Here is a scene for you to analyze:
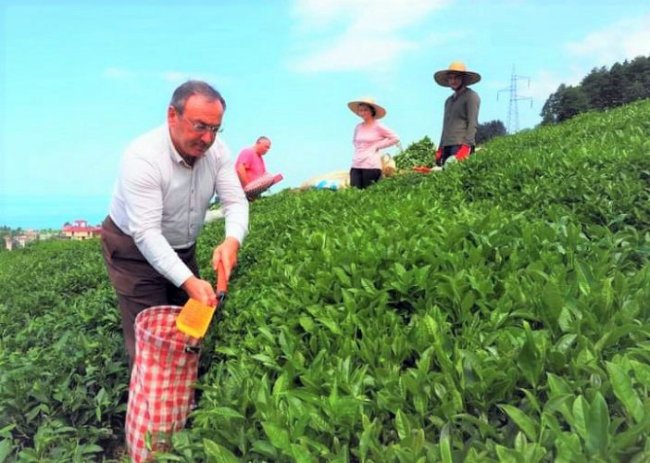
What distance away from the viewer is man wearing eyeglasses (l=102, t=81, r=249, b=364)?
3.12 metres

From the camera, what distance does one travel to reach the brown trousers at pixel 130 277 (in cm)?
363

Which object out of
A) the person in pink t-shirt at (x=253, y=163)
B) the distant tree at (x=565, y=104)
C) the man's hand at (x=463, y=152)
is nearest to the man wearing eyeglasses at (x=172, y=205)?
the man's hand at (x=463, y=152)

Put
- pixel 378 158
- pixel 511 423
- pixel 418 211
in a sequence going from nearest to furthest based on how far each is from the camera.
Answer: pixel 511 423, pixel 418 211, pixel 378 158

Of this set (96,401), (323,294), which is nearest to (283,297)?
(323,294)

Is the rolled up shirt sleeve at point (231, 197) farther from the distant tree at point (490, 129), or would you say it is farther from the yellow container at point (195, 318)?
the distant tree at point (490, 129)

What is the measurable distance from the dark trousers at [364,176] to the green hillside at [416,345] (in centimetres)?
338

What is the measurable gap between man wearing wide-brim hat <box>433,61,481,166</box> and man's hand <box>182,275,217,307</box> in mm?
5096

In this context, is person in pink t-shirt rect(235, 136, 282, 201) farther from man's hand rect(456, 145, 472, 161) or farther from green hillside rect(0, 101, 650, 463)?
green hillside rect(0, 101, 650, 463)

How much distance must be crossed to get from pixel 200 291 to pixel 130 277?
762 millimetres

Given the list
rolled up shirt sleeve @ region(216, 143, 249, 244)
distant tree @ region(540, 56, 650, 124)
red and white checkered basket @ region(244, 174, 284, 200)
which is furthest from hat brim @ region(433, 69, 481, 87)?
distant tree @ region(540, 56, 650, 124)

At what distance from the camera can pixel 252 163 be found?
11.2 metres

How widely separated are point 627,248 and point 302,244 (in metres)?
1.92

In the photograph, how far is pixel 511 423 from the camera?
1897 millimetres

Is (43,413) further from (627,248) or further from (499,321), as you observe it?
(627,248)
